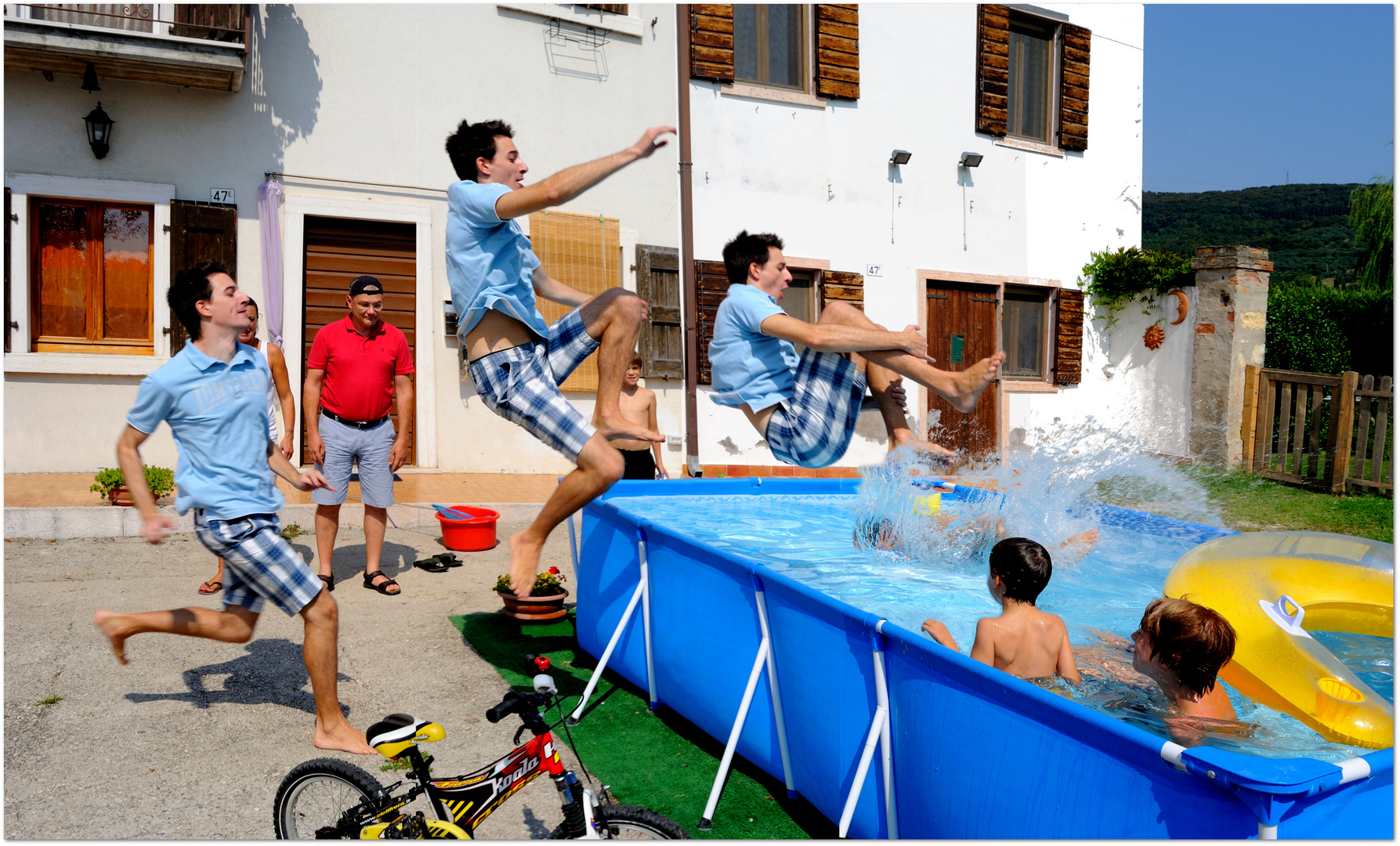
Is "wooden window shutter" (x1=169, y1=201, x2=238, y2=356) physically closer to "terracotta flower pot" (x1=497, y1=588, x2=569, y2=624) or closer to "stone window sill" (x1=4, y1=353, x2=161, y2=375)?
"stone window sill" (x1=4, y1=353, x2=161, y2=375)

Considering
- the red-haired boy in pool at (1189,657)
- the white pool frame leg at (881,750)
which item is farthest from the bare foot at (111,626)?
the red-haired boy in pool at (1189,657)

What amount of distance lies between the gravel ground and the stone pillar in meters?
10.7

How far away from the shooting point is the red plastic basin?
757 centimetres

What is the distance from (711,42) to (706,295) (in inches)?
116

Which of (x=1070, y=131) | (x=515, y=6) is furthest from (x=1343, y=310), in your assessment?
(x=515, y=6)

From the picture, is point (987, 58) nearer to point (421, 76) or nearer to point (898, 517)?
point (421, 76)

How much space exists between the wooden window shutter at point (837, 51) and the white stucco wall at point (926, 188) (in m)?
0.19

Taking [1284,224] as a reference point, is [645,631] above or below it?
below

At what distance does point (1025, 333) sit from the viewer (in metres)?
14.3

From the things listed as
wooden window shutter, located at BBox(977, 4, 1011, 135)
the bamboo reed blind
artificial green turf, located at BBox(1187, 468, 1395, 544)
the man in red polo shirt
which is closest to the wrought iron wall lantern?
the bamboo reed blind

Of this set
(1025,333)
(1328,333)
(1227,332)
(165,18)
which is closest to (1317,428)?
(1227,332)

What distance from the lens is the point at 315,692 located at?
403 cm

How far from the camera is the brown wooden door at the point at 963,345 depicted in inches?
524

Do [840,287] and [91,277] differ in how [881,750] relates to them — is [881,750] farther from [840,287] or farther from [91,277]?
[840,287]
